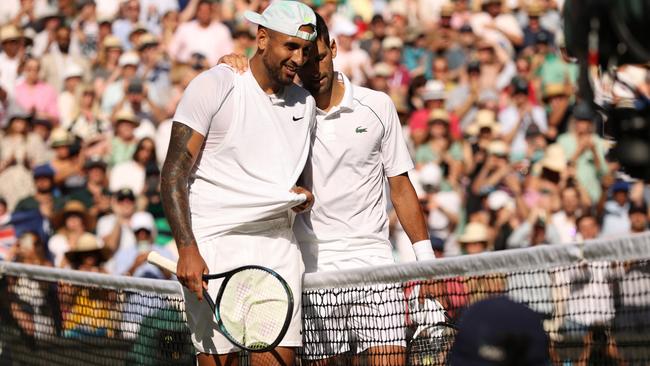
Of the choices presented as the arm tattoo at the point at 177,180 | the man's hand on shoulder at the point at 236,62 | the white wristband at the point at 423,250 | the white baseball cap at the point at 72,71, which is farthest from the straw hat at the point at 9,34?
the arm tattoo at the point at 177,180

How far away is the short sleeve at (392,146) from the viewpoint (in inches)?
315

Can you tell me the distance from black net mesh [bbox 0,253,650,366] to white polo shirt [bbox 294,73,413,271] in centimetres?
40

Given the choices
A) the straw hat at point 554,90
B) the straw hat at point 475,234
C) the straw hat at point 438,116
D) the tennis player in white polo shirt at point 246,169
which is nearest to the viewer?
the tennis player in white polo shirt at point 246,169

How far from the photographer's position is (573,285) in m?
6.26

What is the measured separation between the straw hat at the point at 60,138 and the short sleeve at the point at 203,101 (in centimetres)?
975

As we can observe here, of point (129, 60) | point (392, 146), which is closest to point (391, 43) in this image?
point (129, 60)

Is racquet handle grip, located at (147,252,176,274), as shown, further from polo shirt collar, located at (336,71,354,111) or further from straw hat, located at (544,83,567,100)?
straw hat, located at (544,83,567,100)

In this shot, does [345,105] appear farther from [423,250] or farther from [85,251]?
[85,251]

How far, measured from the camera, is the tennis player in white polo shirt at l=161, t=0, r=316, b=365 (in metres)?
7.11

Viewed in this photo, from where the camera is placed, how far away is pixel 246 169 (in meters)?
7.18

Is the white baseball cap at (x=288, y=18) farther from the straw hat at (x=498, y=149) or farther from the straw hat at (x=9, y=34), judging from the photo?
the straw hat at (x=9, y=34)

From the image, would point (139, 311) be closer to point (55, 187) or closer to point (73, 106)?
point (55, 187)

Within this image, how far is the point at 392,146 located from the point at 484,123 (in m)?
8.39

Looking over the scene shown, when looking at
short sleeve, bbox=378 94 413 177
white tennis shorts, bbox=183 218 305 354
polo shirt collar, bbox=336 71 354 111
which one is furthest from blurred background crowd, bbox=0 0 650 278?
white tennis shorts, bbox=183 218 305 354
